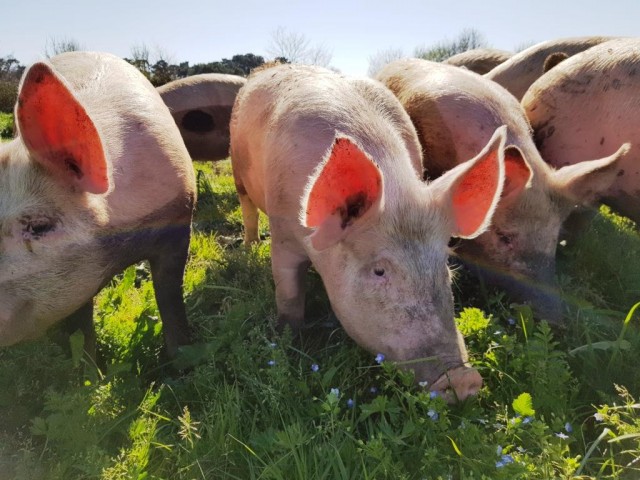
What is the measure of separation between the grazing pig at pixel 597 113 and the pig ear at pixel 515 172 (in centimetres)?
104

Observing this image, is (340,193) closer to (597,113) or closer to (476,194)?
(476,194)

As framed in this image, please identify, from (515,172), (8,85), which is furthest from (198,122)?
(8,85)

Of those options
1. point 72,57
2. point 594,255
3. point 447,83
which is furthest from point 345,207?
point 594,255

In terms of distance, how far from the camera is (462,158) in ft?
12.5

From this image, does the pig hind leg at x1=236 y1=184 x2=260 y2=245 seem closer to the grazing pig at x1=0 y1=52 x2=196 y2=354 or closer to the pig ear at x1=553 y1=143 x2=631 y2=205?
the grazing pig at x1=0 y1=52 x2=196 y2=354

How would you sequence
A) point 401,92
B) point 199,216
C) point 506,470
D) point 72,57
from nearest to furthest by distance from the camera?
point 506,470 < point 72,57 < point 401,92 < point 199,216

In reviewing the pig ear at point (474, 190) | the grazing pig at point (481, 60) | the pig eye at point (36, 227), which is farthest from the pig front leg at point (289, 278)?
the grazing pig at point (481, 60)

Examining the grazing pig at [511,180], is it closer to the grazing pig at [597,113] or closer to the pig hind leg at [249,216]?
the grazing pig at [597,113]

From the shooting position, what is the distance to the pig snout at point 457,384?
2.36 m

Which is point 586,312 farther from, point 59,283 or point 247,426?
point 59,283

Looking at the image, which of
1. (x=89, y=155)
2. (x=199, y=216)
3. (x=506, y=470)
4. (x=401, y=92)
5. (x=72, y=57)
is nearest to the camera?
(x=506, y=470)

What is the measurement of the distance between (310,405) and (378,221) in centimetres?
91

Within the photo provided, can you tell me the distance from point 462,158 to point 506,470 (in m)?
2.39

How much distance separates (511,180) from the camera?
326cm
